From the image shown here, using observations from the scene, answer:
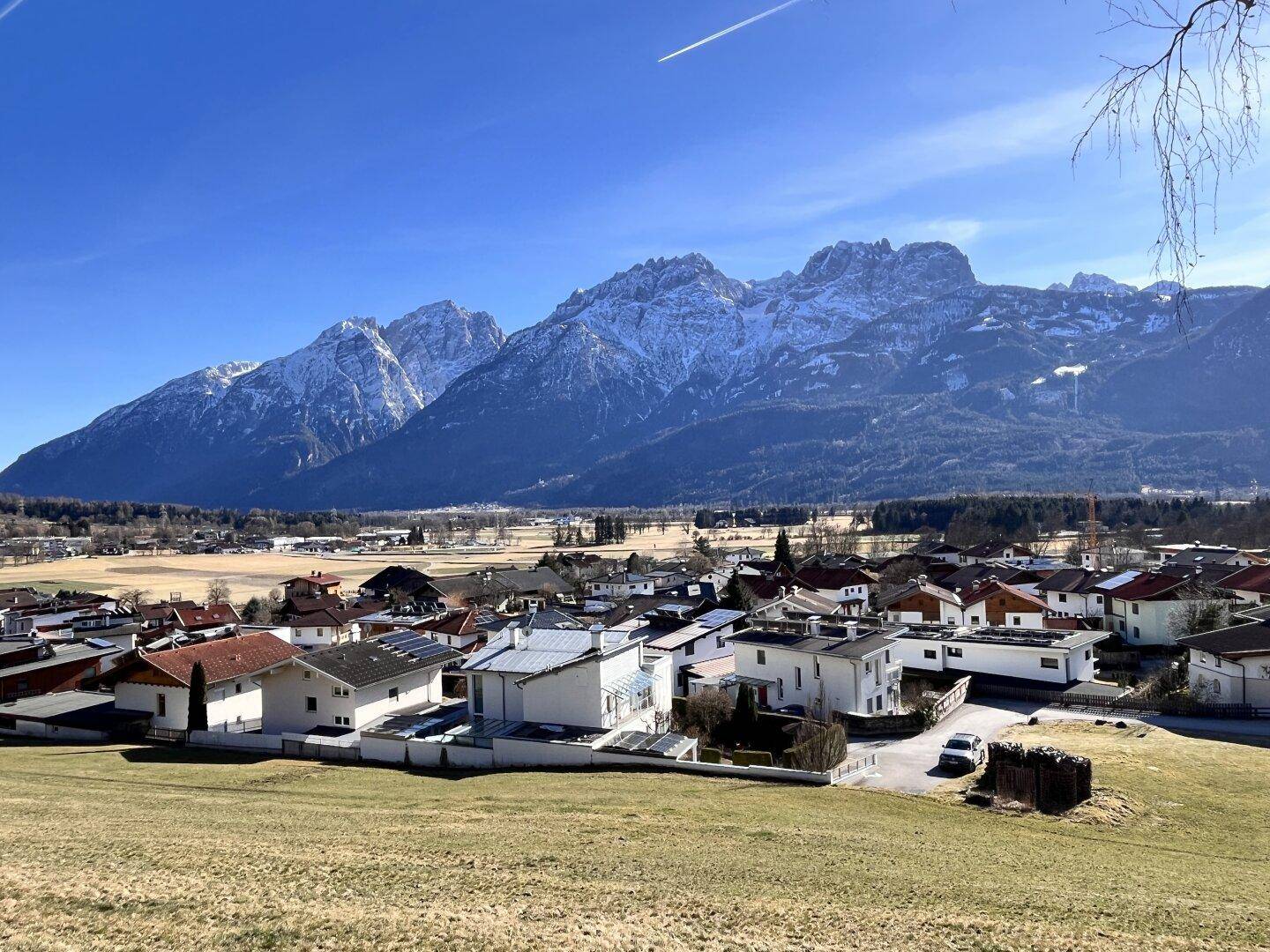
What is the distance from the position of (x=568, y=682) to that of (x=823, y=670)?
40.9ft

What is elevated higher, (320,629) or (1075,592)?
(1075,592)

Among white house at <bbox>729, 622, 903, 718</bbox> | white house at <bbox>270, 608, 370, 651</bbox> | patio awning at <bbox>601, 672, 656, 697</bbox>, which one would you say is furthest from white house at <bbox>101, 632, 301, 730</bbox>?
white house at <bbox>270, 608, 370, 651</bbox>

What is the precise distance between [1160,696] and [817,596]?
2531cm

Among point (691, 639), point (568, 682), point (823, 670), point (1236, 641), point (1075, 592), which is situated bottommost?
point (1075, 592)

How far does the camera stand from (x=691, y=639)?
43.2m

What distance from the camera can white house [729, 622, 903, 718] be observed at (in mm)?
34750

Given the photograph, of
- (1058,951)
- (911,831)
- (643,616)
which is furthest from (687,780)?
(643,616)

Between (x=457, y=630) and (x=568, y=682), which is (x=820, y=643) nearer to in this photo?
(x=568, y=682)

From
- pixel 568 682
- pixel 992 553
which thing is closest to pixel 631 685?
pixel 568 682

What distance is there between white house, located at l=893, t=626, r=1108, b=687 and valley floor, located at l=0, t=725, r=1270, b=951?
1785cm

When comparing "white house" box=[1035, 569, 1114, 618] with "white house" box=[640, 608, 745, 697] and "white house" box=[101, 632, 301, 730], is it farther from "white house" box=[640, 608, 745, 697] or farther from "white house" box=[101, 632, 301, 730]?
"white house" box=[101, 632, 301, 730]

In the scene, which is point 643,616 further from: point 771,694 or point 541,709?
point 541,709

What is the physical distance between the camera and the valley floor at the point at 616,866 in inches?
425

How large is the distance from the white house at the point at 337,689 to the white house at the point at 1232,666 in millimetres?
34849
